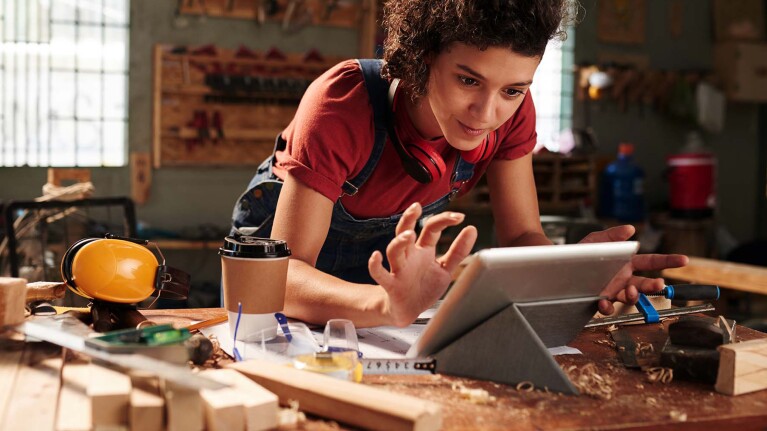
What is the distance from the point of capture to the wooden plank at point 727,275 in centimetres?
336

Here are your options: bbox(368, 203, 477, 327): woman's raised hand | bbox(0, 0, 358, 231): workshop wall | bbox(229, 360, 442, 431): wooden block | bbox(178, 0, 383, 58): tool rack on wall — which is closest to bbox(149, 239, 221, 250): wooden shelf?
bbox(0, 0, 358, 231): workshop wall

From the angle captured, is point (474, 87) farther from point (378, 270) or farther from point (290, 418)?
point (290, 418)

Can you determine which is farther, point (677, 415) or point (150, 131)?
point (150, 131)

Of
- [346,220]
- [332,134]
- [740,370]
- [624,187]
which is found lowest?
[624,187]

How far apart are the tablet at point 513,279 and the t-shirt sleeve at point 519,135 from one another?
0.64 metres

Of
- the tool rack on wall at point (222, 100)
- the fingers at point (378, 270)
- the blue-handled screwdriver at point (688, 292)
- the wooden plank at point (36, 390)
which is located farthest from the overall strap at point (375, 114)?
the tool rack on wall at point (222, 100)

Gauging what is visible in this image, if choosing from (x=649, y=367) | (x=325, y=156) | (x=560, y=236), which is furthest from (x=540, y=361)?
(x=560, y=236)

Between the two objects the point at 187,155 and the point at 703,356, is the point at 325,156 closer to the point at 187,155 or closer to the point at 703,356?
the point at 703,356

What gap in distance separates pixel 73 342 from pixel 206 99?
4.18 m

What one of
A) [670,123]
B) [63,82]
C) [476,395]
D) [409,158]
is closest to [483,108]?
[409,158]

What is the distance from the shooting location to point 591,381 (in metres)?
1.27

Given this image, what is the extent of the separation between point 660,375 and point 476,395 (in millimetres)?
Answer: 328

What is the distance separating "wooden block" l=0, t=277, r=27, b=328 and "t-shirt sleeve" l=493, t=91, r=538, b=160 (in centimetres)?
111

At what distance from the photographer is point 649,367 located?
134cm
